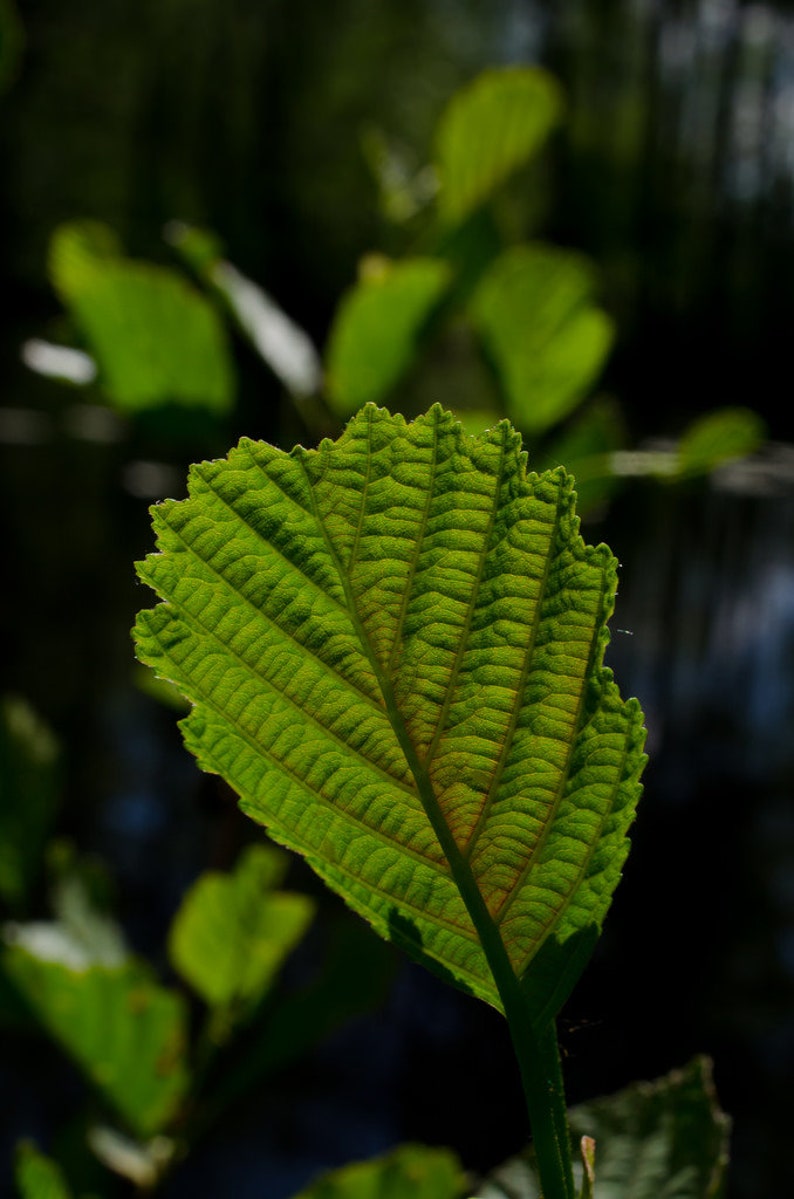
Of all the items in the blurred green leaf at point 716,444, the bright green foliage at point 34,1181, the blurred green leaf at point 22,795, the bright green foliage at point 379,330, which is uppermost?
the bright green foliage at point 379,330

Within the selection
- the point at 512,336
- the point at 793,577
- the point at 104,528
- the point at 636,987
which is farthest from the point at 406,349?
the point at 104,528

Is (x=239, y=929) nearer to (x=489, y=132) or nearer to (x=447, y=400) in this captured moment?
(x=489, y=132)

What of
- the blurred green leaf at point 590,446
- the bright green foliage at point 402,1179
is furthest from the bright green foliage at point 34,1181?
the blurred green leaf at point 590,446

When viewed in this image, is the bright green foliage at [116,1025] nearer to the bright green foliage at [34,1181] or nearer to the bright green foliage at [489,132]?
the bright green foliage at [34,1181]

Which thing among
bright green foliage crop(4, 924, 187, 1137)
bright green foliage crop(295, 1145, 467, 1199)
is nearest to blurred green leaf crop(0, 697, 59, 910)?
bright green foliage crop(4, 924, 187, 1137)

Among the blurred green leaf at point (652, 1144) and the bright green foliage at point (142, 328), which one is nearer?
the blurred green leaf at point (652, 1144)

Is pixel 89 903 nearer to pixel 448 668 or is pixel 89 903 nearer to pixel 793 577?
pixel 448 668
